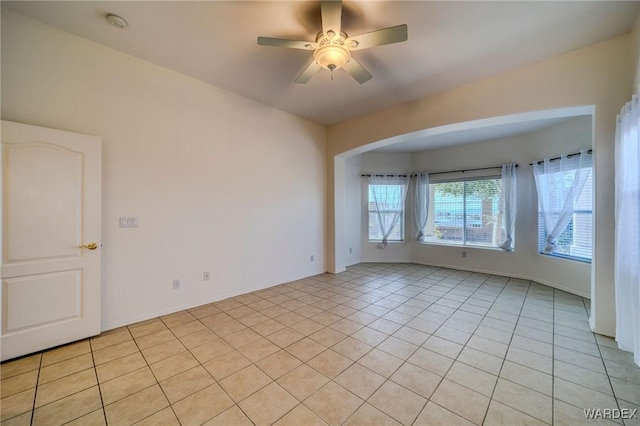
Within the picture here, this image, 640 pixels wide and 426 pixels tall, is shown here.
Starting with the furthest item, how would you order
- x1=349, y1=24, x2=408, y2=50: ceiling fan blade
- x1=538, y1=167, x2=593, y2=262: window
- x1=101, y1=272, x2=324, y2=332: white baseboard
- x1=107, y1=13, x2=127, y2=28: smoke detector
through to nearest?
x1=538, y1=167, x2=593, y2=262: window < x1=101, y1=272, x2=324, y2=332: white baseboard < x1=107, y1=13, x2=127, y2=28: smoke detector < x1=349, y1=24, x2=408, y2=50: ceiling fan blade

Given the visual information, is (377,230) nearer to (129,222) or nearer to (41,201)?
(129,222)

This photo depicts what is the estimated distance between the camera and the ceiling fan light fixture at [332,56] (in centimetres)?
219

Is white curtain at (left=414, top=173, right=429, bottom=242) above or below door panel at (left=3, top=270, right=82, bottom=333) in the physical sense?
above

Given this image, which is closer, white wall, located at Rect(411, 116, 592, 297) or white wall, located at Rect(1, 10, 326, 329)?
white wall, located at Rect(1, 10, 326, 329)

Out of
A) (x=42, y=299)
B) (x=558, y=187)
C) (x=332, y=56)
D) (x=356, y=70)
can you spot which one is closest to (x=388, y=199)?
(x=558, y=187)

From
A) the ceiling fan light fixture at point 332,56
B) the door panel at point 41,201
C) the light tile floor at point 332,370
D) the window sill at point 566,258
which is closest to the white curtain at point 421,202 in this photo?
the window sill at point 566,258

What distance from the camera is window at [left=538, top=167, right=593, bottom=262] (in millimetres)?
3791

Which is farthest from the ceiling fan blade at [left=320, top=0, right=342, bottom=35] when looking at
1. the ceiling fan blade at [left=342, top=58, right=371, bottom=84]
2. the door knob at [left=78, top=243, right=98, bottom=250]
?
the door knob at [left=78, top=243, right=98, bottom=250]

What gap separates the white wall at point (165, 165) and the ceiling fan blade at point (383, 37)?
2.32 m

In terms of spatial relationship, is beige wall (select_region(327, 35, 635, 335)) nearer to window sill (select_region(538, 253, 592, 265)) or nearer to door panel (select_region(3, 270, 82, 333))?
window sill (select_region(538, 253, 592, 265))

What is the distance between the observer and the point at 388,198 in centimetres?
624

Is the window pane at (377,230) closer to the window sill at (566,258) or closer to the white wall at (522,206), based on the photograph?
the white wall at (522,206)

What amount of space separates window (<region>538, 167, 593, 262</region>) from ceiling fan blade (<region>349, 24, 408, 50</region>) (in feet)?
13.1

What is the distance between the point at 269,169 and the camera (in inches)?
167
